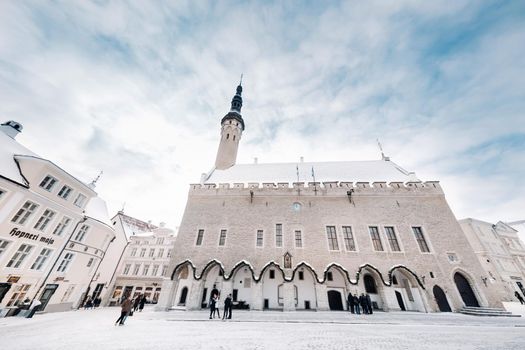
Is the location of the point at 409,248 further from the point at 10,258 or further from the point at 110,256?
the point at 110,256

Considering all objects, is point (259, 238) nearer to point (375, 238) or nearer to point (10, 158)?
point (375, 238)

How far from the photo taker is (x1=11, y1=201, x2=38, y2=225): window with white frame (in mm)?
13639

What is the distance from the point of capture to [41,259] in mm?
15602

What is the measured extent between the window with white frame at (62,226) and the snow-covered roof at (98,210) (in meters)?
2.34

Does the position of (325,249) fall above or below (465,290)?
above

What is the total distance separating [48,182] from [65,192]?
1.67 metres

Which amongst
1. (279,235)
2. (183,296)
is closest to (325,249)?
(279,235)

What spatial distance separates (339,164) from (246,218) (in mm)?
14985

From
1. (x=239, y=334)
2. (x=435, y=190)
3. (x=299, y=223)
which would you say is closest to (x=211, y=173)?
(x=299, y=223)

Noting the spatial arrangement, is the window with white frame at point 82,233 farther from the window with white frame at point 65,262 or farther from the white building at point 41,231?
the window with white frame at point 65,262

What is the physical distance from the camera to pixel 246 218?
20.2 meters

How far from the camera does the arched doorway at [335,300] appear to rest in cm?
1633

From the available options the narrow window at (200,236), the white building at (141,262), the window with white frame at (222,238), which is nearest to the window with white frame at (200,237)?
the narrow window at (200,236)

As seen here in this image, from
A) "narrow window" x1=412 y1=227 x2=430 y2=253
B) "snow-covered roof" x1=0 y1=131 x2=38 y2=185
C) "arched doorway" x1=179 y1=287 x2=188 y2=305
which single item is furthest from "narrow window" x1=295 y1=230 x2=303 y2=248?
"snow-covered roof" x1=0 y1=131 x2=38 y2=185
